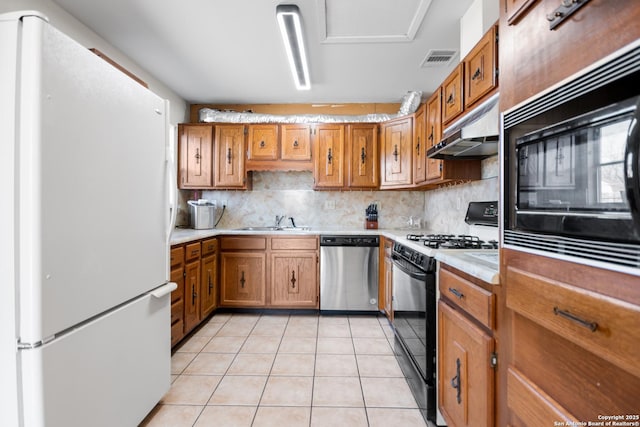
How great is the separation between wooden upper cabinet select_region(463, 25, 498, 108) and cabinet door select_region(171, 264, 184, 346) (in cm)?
249

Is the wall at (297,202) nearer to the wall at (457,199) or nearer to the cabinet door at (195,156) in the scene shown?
the cabinet door at (195,156)

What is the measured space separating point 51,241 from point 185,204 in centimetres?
304

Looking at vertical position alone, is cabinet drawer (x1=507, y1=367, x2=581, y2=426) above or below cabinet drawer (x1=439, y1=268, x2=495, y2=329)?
below

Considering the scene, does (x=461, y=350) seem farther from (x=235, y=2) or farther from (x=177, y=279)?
(x=235, y=2)

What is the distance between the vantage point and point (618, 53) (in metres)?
0.63

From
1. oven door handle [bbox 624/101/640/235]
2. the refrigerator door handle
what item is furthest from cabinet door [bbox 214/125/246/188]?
oven door handle [bbox 624/101/640/235]

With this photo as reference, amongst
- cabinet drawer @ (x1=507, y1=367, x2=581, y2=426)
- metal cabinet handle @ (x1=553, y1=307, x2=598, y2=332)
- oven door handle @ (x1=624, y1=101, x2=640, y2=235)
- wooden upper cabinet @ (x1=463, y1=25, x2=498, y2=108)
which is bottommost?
cabinet drawer @ (x1=507, y1=367, x2=581, y2=426)

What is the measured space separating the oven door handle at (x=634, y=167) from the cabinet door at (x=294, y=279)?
2.96 meters

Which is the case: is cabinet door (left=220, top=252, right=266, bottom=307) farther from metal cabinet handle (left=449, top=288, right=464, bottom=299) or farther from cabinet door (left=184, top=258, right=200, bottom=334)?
metal cabinet handle (left=449, top=288, right=464, bottom=299)

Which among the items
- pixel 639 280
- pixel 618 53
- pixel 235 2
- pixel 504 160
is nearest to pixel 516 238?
pixel 504 160

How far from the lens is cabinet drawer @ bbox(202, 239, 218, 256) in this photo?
10.1ft

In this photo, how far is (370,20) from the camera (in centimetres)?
228

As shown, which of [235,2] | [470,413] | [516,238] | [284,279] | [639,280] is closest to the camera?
[639,280]

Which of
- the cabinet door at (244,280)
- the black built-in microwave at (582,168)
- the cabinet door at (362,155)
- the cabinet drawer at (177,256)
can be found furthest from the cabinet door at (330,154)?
the black built-in microwave at (582,168)
